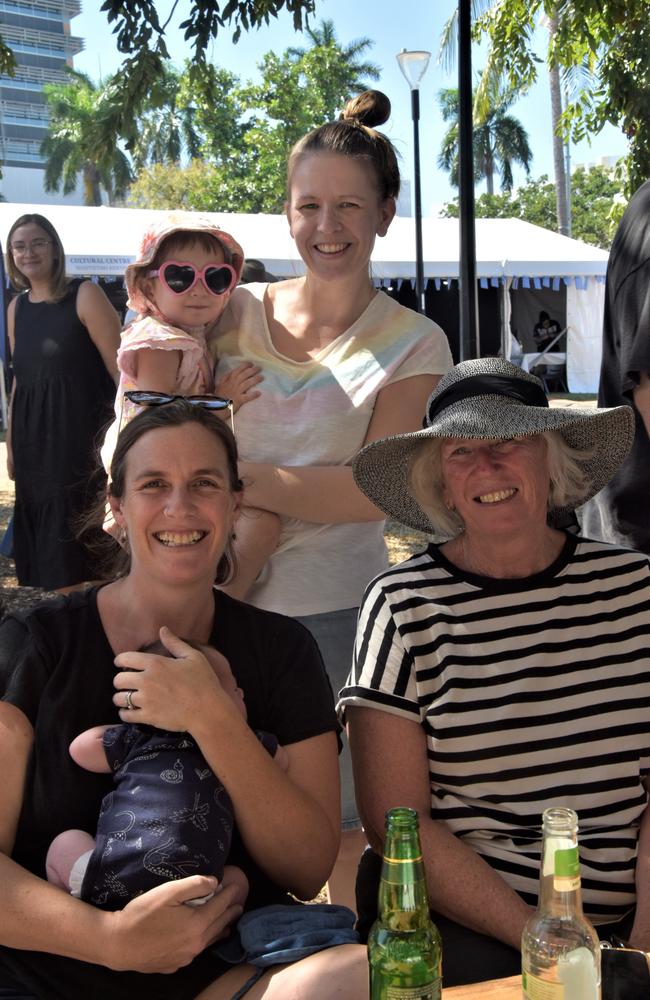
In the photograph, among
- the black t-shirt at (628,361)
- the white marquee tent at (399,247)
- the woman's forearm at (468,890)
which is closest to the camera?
the woman's forearm at (468,890)

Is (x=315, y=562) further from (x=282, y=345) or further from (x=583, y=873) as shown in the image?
(x=583, y=873)

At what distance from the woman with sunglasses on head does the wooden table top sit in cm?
122

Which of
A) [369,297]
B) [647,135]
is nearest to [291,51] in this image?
[647,135]

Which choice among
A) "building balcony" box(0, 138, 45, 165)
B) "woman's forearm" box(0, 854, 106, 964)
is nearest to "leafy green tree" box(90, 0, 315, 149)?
"woman's forearm" box(0, 854, 106, 964)

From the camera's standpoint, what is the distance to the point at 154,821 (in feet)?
5.01

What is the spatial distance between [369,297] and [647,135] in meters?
4.54

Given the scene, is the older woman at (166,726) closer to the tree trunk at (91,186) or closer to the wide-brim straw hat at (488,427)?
the wide-brim straw hat at (488,427)

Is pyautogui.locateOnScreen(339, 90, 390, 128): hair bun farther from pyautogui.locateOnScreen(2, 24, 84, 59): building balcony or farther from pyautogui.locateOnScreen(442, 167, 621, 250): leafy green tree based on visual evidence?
pyautogui.locateOnScreen(2, 24, 84, 59): building balcony

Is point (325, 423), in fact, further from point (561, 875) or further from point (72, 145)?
point (72, 145)

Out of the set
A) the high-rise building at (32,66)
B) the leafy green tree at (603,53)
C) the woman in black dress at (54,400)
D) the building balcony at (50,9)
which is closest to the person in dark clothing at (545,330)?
the leafy green tree at (603,53)

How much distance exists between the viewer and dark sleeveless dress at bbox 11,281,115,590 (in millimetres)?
4633

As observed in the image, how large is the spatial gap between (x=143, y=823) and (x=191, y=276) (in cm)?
146

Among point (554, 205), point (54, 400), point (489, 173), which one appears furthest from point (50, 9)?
point (54, 400)

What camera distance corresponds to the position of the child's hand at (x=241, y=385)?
7.71 ft
